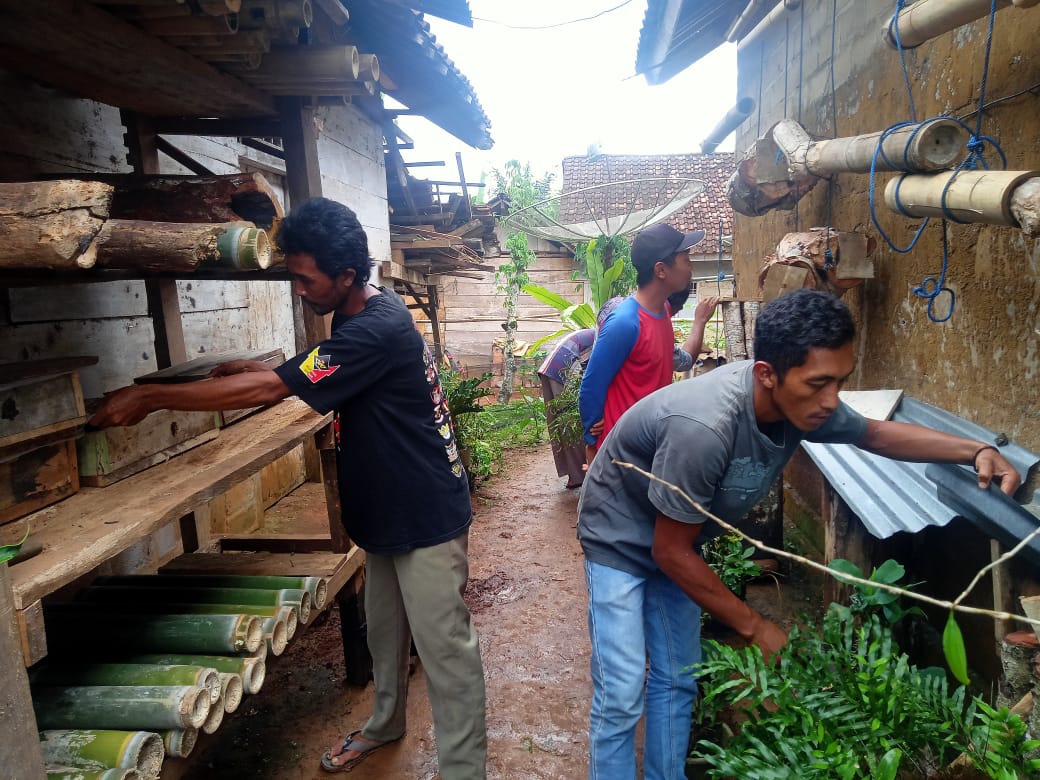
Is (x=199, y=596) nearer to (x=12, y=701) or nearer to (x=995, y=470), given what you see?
(x=12, y=701)

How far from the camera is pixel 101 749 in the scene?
5.35ft

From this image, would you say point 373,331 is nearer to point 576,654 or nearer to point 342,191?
point 576,654

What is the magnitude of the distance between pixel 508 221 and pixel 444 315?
20.0 ft

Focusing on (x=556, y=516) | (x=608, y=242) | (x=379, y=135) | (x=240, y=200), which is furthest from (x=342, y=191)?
(x=240, y=200)

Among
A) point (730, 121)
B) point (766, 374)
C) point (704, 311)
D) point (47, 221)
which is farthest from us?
point (730, 121)

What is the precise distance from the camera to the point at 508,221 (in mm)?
7996

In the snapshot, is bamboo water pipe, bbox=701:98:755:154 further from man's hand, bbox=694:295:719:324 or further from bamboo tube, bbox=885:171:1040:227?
bamboo tube, bbox=885:171:1040:227

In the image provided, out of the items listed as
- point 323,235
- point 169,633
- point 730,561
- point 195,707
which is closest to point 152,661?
point 169,633

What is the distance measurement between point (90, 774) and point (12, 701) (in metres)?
0.37

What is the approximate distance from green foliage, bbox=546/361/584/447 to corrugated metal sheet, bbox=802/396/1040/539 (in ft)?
9.79

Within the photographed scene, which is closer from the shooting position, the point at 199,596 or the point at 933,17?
the point at 933,17

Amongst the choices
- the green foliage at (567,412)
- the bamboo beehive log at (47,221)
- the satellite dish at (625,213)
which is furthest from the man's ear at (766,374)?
the satellite dish at (625,213)

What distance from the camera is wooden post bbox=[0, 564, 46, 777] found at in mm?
1314

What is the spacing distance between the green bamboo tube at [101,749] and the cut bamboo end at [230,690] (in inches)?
9.5
